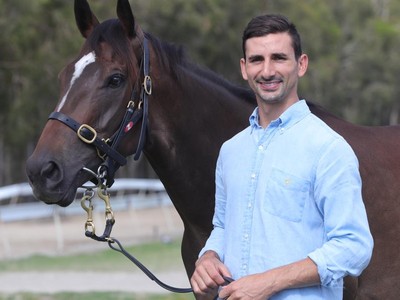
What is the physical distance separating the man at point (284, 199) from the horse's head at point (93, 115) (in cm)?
96

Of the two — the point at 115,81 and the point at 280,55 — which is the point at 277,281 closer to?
the point at 280,55

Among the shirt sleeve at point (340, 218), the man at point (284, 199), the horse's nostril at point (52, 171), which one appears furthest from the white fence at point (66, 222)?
the shirt sleeve at point (340, 218)

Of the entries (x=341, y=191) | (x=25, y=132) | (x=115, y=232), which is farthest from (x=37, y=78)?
(x=341, y=191)

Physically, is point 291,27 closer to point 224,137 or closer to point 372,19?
point 224,137

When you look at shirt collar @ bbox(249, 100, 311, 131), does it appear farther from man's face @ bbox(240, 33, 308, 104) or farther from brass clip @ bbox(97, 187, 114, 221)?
brass clip @ bbox(97, 187, 114, 221)

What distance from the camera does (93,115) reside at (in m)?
3.67

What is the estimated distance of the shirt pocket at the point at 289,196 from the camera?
2623 mm

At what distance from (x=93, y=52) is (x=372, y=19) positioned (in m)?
49.9

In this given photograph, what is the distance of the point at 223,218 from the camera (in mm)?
2971

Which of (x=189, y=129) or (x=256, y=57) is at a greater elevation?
(x=256, y=57)

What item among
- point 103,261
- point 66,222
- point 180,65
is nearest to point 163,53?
point 180,65

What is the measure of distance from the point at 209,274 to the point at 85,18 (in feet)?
6.30

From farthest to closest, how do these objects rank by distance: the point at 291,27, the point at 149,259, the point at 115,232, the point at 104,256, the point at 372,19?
1. the point at 372,19
2. the point at 115,232
3. the point at 104,256
4. the point at 149,259
5. the point at 291,27

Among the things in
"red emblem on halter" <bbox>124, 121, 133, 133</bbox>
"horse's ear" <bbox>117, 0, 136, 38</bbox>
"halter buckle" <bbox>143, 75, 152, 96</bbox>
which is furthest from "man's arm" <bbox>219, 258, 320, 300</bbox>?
"horse's ear" <bbox>117, 0, 136, 38</bbox>
